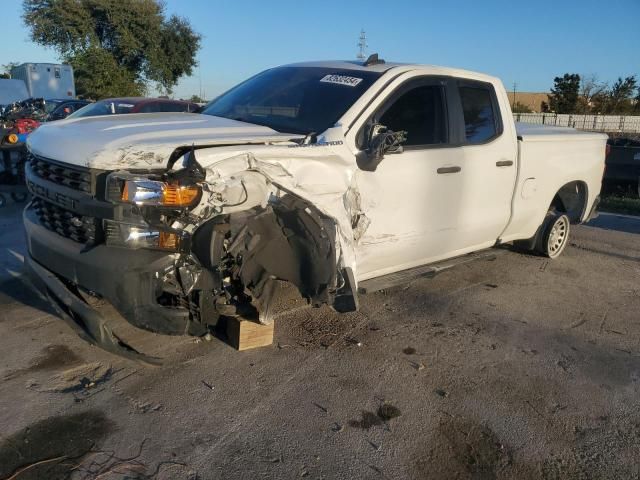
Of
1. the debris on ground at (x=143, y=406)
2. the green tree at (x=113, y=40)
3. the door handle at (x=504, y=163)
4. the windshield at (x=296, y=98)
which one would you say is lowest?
the debris on ground at (x=143, y=406)

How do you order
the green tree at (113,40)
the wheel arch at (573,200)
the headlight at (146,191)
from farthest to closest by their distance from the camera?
1. the green tree at (113,40)
2. the wheel arch at (573,200)
3. the headlight at (146,191)

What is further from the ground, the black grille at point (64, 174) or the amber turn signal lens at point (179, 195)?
the black grille at point (64, 174)

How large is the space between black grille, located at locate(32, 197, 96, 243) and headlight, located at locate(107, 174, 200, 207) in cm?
27

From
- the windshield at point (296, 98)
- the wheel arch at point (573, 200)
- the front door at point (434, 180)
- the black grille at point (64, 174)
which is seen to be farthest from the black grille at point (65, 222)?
the wheel arch at point (573, 200)

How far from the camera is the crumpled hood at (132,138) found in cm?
312

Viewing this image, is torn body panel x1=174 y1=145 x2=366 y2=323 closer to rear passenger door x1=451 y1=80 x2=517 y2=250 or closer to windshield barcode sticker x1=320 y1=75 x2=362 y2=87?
windshield barcode sticker x1=320 y1=75 x2=362 y2=87

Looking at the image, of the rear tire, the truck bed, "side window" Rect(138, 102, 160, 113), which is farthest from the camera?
"side window" Rect(138, 102, 160, 113)

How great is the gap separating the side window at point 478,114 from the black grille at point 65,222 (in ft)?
10.5

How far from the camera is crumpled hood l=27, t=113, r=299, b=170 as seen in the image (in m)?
3.12

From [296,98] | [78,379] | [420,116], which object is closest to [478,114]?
[420,116]

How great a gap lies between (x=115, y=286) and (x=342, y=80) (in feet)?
8.09

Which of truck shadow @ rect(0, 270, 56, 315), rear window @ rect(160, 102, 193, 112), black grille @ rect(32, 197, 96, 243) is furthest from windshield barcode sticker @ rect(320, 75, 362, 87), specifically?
rear window @ rect(160, 102, 193, 112)

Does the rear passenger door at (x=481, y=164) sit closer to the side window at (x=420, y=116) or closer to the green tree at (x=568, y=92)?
the side window at (x=420, y=116)

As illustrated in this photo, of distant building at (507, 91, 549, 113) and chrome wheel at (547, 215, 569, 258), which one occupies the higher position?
distant building at (507, 91, 549, 113)
